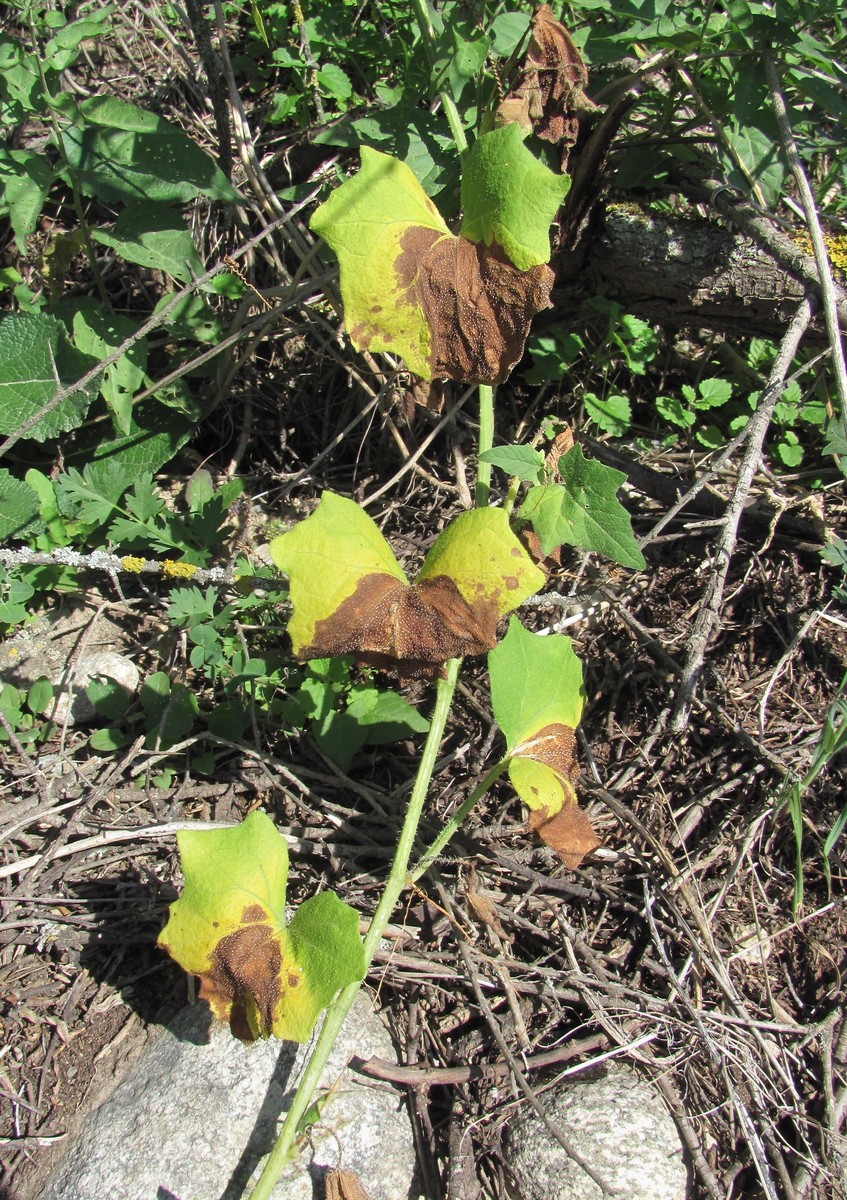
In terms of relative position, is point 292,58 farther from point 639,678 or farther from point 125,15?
point 639,678

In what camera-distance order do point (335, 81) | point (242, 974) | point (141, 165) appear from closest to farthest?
point (242, 974) → point (141, 165) → point (335, 81)

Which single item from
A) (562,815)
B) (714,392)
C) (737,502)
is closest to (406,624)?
(562,815)

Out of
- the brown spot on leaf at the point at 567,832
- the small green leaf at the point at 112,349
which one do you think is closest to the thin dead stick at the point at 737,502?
the brown spot on leaf at the point at 567,832

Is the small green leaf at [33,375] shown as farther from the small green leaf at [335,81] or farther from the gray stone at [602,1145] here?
the gray stone at [602,1145]

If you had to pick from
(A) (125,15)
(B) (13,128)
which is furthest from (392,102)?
(A) (125,15)

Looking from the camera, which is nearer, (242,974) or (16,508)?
(242,974)

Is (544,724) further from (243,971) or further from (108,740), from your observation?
(108,740)

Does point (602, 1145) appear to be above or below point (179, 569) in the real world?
below
